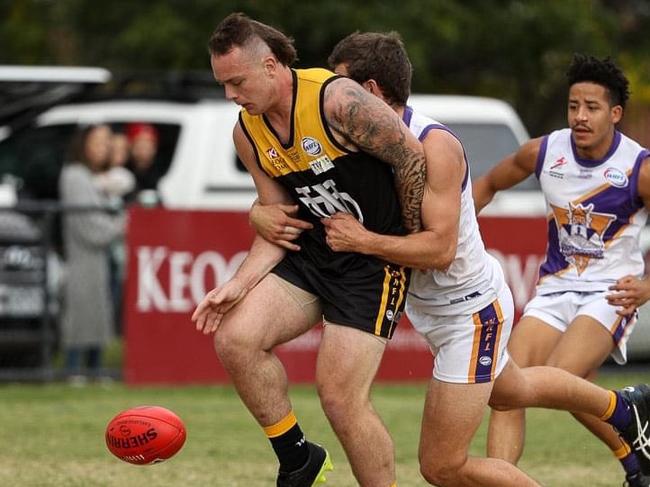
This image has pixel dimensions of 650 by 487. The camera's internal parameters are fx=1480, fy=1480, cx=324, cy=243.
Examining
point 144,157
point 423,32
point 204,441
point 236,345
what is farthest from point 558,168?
point 423,32

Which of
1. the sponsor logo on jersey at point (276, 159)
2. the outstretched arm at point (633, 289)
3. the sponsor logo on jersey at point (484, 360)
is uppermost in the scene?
the sponsor logo on jersey at point (276, 159)

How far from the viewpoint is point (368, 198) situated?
624 centimetres

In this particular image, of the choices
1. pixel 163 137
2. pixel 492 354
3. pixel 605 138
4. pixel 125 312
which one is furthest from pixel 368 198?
pixel 163 137

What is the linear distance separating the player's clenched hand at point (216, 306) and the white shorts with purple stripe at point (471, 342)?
836mm

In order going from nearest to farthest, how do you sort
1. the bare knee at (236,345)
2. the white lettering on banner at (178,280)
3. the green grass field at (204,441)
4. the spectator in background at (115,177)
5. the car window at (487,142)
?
1. the bare knee at (236,345)
2. the green grass field at (204,441)
3. the white lettering on banner at (178,280)
4. the spectator in background at (115,177)
5. the car window at (487,142)

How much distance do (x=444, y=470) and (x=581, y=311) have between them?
5.36ft

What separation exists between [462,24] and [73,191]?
7.89 metres

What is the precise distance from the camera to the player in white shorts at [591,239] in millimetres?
7504

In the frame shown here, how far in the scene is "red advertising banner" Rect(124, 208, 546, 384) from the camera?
1245 cm

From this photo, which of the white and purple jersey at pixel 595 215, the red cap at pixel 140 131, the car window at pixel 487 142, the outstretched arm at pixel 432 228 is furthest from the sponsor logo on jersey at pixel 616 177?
the red cap at pixel 140 131

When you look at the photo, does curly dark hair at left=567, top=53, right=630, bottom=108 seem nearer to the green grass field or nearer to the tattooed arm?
the tattooed arm

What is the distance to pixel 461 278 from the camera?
250 inches

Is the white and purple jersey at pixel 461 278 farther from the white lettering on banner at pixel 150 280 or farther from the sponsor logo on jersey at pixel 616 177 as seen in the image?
the white lettering on banner at pixel 150 280

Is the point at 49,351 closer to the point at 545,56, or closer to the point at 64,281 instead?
the point at 64,281
